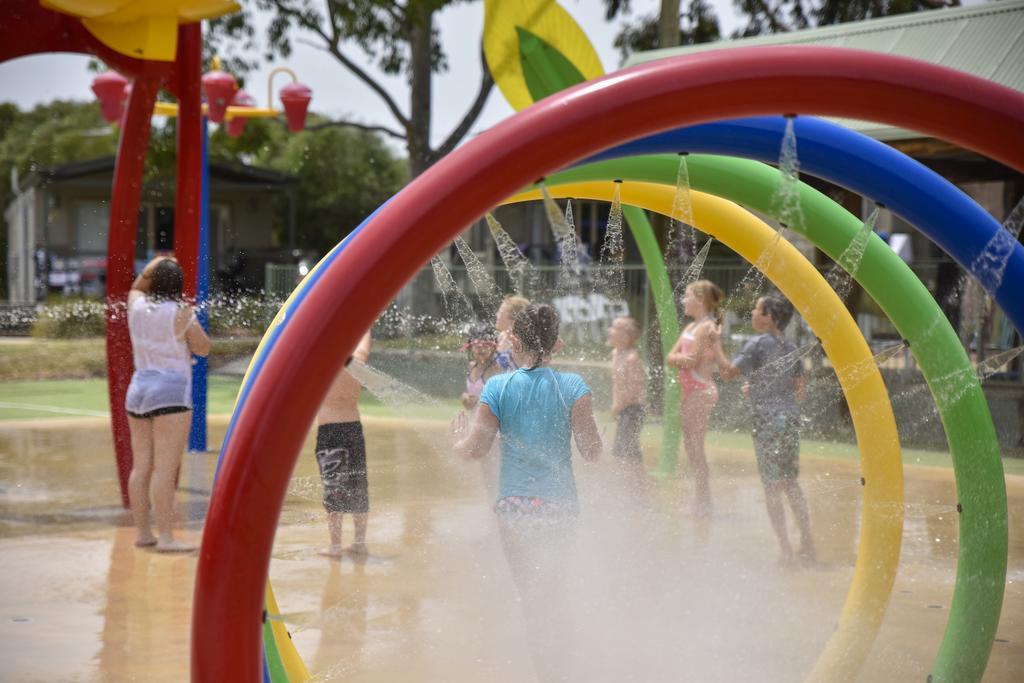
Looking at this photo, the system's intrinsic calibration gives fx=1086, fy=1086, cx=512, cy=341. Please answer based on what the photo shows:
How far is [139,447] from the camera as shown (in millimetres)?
6316

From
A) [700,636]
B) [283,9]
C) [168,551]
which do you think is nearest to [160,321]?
[168,551]

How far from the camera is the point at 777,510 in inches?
211

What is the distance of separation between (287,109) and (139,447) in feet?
30.5

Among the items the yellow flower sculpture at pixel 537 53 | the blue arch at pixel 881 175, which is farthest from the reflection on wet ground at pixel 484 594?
the yellow flower sculpture at pixel 537 53

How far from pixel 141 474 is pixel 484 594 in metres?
2.65

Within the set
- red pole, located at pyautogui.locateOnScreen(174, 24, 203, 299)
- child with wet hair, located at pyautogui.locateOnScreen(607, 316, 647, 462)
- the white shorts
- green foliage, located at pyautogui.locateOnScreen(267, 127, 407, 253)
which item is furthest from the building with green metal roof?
green foliage, located at pyautogui.locateOnScreen(267, 127, 407, 253)

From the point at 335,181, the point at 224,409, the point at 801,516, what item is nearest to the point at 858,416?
the point at 801,516

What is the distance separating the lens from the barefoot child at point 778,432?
536cm

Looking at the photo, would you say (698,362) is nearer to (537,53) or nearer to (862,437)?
(862,437)

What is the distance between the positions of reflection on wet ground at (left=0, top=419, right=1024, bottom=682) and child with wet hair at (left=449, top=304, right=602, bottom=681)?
0.08 meters

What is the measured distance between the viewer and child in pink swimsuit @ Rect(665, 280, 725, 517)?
498 cm

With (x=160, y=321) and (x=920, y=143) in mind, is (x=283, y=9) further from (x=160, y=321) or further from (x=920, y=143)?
(x=160, y=321)

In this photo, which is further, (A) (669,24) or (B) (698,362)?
(A) (669,24)

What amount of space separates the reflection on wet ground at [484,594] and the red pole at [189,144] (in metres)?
2.52
